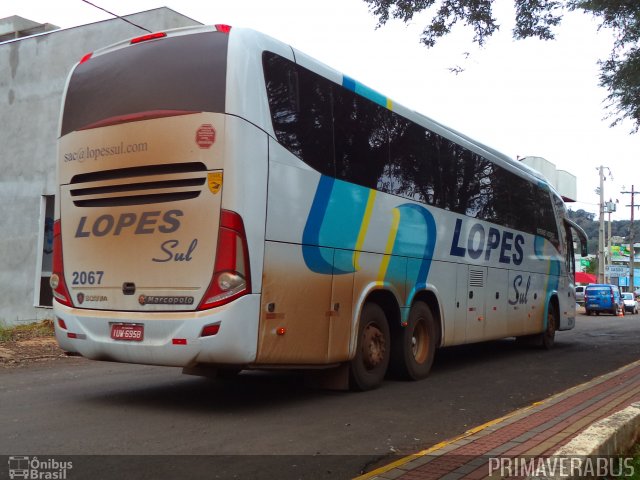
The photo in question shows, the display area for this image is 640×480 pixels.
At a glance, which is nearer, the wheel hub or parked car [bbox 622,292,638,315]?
the wheel hub

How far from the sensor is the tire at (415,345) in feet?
29.0

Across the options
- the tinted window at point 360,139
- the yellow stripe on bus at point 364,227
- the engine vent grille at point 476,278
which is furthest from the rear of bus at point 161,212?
the engine vent grille at point 476,278

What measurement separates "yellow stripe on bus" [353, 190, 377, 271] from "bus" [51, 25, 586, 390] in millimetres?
24

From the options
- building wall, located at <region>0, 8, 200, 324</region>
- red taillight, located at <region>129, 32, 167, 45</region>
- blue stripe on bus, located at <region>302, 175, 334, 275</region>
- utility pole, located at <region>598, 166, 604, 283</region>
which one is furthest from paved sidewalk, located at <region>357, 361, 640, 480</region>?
utility pole, located at <region>598, 166, 604, 283</region>

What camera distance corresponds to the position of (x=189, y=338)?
6098 mm

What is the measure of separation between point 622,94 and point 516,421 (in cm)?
1150

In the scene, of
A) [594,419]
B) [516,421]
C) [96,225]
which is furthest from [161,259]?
[594,419]

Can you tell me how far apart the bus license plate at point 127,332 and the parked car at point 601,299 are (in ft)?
129

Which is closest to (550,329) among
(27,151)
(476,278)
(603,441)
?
(476,278)

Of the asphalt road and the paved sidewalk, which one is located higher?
the paved sidewalk

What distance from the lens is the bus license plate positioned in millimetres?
6379

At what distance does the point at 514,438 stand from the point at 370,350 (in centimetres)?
282

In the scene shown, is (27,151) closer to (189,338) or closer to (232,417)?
(189,338)

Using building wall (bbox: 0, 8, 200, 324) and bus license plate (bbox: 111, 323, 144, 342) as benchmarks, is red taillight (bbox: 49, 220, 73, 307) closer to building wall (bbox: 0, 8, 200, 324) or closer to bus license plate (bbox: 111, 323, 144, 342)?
bus license plate (bbox: 111, 323, 144, 342)
